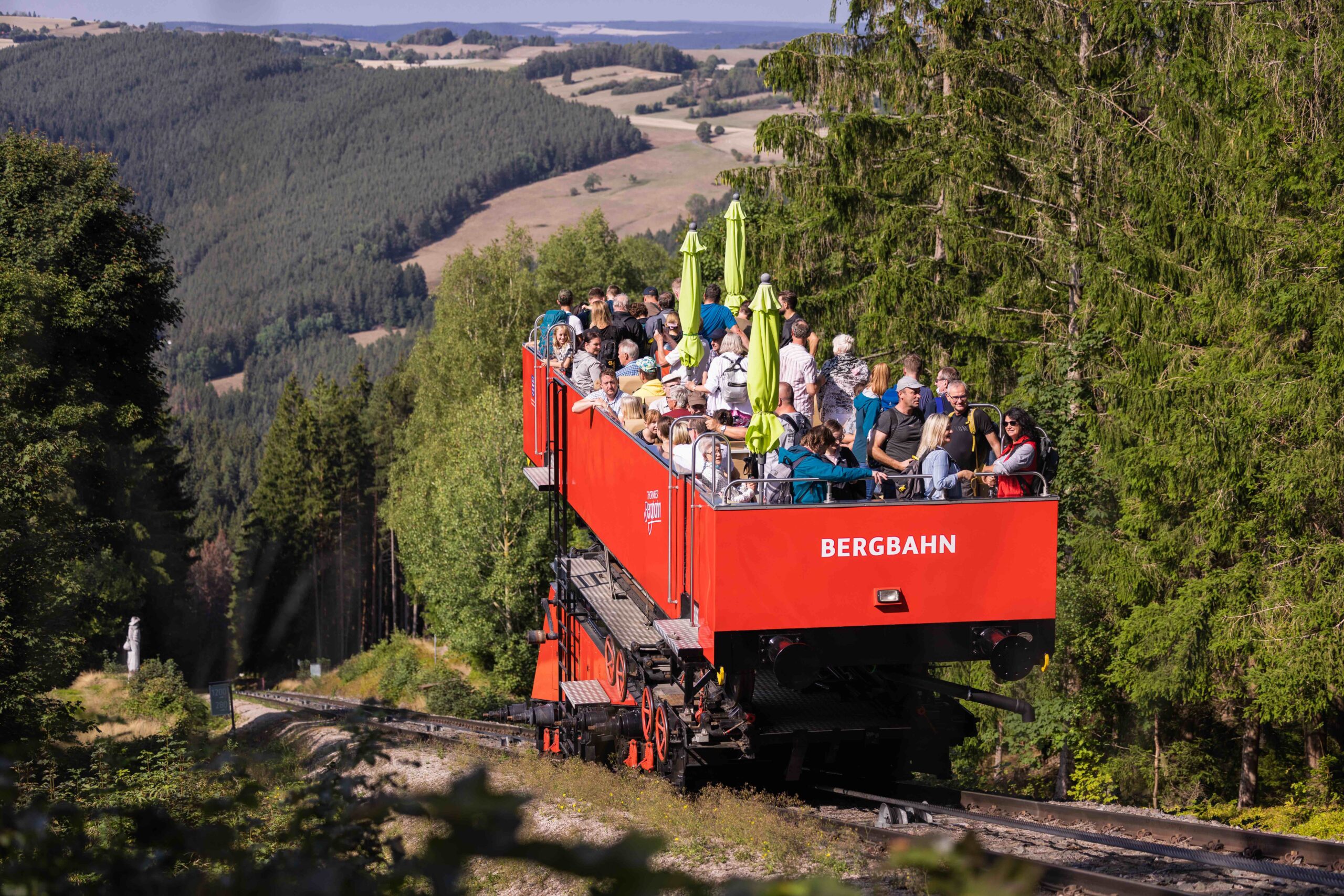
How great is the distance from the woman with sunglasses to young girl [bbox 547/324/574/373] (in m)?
6.37

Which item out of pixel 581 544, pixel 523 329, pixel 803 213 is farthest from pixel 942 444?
pixel 523 329

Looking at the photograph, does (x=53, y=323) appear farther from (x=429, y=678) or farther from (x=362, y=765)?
(x=362, y=765)

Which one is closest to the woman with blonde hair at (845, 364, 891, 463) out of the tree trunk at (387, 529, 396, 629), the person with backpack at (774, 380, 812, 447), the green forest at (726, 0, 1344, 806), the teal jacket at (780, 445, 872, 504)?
the person with backpack at (774, 380, 812, 447)

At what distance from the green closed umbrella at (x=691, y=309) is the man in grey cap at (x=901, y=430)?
2.54 metres

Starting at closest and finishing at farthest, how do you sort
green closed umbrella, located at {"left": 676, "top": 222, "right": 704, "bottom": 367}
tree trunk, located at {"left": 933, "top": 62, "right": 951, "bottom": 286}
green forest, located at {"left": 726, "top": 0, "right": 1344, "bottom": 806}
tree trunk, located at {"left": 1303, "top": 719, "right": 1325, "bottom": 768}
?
green closed umbrella, located at {"left": 676, "top": 222, "right": 704, "bottom": 367}, green forest, located at {"left": 726, "top": 0, "right": 1344, "bottom": 806}, tree trunk, located at {"left": 1303, "top": 719, "right": 1325, "bottom": 768}, tree trunk, located at {"left": 933, "top": 62, "right": 951, "bottom": 286}

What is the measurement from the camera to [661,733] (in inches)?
436

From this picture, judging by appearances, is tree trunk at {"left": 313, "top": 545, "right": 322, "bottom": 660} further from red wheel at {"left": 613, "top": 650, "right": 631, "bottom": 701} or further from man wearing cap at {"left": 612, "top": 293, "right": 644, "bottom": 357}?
red wheel at {"left": 613, "top": 650, "right": 631, "bottom": 701}

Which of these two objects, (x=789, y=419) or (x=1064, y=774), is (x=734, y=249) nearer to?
(x=789, y=419)

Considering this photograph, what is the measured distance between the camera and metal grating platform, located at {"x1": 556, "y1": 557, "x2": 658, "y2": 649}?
11805 mm

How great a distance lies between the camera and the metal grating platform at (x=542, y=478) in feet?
53.4

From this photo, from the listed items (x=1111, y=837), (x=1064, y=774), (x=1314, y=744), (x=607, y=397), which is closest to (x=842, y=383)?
(x=607, y=397)

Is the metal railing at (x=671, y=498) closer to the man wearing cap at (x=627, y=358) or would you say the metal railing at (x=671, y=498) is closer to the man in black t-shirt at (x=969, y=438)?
the man in black t-shirt at (x=969, y=438)

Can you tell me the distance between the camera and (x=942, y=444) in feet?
32.3

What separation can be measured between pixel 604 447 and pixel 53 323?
17.9 metres
